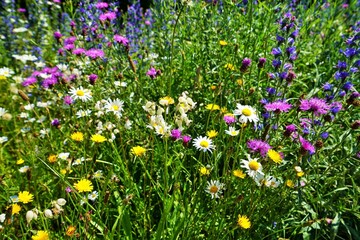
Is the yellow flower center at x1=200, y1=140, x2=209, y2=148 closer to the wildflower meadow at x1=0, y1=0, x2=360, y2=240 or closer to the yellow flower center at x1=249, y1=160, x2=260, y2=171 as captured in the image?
the wildflower meadow at x1=0, y1=0, x2=360, y2=240

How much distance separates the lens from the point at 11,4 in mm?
4461

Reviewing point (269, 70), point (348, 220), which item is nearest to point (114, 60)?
point (269, 70)

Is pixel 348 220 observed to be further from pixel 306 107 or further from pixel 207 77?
pixel 207 77

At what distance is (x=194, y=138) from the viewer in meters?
2.10

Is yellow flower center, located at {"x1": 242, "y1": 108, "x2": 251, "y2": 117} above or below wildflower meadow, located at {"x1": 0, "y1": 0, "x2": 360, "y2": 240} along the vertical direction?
above

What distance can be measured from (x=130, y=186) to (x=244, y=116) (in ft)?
2.06

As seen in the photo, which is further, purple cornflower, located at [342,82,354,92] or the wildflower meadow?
purple cornflower, located at [342,82,354,92]

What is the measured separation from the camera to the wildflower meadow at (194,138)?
1.55 m

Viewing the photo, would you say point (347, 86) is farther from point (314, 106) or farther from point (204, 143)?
point (204, 143)

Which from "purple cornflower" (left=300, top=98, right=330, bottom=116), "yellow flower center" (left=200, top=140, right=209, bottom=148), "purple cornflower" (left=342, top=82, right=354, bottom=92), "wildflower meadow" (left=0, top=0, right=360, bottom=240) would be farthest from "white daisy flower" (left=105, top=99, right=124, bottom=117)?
"purple cornflower" (left=342, top=82, right=354, bottom=92)

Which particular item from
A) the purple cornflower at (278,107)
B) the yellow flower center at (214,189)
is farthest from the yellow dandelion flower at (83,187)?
the purple cornflower at (278,107)

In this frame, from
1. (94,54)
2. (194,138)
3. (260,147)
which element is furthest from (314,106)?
(94,54)

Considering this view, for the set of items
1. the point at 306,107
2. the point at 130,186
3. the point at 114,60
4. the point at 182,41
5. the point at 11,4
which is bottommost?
the point at 11,4

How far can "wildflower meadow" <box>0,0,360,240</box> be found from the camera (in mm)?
1554
